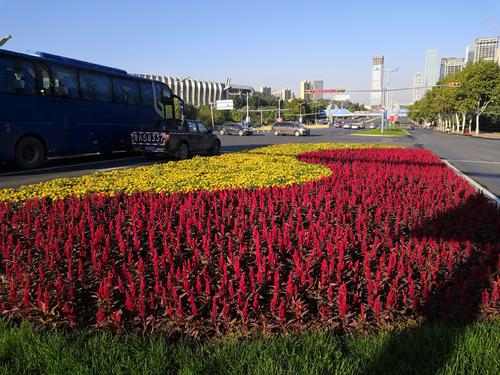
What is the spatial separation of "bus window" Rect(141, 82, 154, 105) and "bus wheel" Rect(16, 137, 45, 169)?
5728 millimetres

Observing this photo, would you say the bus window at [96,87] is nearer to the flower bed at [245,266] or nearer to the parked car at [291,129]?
the flower bed at [245,266]

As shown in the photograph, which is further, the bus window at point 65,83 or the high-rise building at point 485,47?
the high-rise building at point 485,47

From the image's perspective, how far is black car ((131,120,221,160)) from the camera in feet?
49.5

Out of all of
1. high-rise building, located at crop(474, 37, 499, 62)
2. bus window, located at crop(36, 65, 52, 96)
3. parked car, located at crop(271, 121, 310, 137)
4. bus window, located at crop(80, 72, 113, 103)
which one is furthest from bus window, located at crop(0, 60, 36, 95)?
high-rise building, located at crop(474, 37, 499, 62)

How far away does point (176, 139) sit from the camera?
51.2 ft

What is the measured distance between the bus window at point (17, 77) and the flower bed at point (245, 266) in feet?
25.7

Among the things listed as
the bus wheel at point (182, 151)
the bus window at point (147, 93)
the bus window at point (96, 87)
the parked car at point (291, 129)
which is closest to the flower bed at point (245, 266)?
the bus window at point (96, 87)

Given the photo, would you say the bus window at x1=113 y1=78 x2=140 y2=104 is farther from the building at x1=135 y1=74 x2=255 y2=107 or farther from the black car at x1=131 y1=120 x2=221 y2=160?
the building at x1=135 y1=74 x2=255 y2=107

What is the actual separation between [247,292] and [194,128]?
1446cm

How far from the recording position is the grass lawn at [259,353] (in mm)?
2354

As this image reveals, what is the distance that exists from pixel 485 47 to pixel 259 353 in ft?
297


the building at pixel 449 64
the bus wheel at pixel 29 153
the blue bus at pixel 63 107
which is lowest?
the bus wheel at pixel 29 153

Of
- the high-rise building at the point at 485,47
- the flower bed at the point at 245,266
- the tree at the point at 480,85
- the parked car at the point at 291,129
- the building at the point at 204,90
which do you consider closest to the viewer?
the flower bed at the point at 245,266

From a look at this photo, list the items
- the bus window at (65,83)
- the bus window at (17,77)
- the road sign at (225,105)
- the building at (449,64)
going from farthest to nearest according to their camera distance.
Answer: the building at (449,64), the road sign at (225,105), the bus window at (65,83), the bus window at (17,77)
